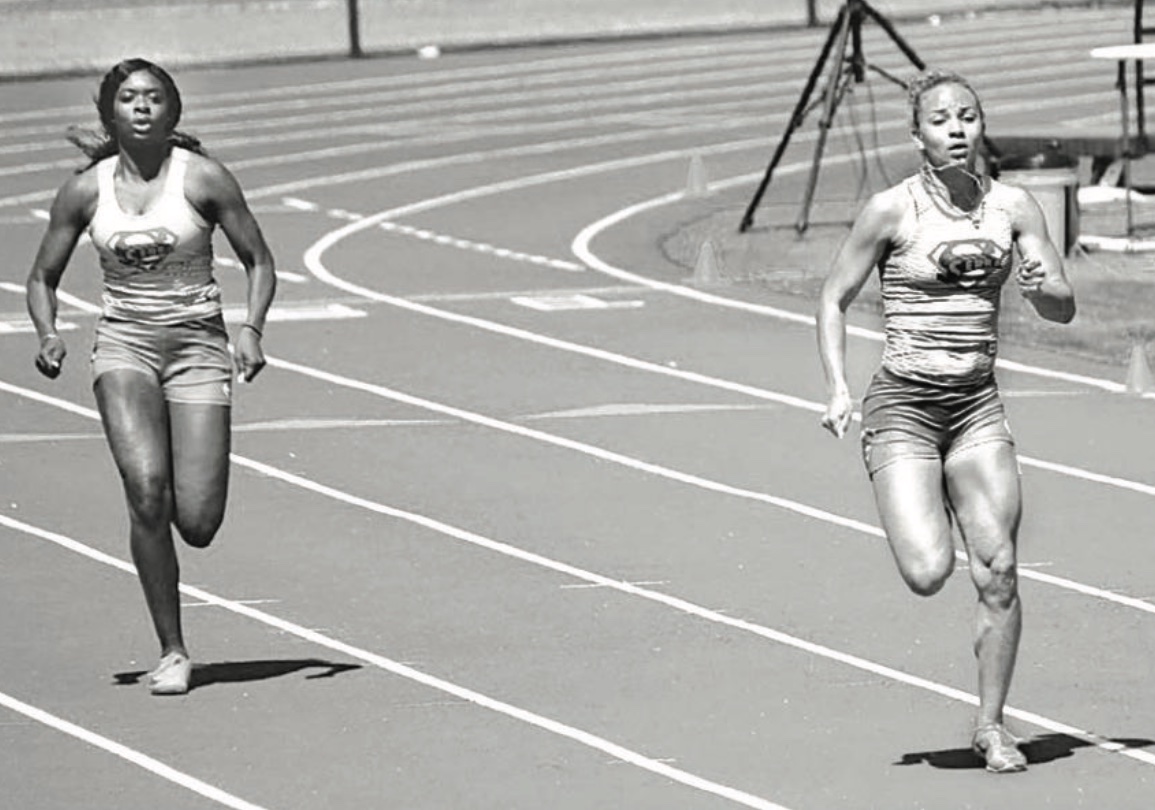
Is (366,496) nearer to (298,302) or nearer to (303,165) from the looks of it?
(298,302)

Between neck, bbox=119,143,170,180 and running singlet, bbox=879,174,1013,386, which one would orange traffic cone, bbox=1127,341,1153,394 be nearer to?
running singlet, bbox=879,174,1013,386

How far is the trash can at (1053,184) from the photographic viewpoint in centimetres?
2319

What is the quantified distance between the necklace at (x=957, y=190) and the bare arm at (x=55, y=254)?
3.00 m

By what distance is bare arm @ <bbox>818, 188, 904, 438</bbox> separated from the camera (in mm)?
9828

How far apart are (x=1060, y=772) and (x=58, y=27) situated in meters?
33.6

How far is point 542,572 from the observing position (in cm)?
1341

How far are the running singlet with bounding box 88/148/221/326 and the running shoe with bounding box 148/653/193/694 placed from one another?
118 cm

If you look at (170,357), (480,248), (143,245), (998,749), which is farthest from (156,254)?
(480,248)

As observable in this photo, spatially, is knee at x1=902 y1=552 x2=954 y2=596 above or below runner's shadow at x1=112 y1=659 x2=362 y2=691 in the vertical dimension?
above

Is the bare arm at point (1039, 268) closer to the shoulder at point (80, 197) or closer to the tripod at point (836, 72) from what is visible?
the shoulder at point (80, 197)

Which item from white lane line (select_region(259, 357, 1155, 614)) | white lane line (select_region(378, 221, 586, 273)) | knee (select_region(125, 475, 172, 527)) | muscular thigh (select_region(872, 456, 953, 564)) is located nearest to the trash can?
white lane line (select_region(378, 221, 586, 273))

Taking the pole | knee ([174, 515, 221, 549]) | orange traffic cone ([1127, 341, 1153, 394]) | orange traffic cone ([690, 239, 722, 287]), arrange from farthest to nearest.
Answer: the pole < orange traffic cone ([690, 239, 722, 287]) < orange traffic cone ([1127, 341, 1153, 394]) < knee ([174, 515, 221, 549])

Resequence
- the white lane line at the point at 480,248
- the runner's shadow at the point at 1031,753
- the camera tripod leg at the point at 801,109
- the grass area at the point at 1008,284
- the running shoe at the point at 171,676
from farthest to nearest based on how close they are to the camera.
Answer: the camera tripod leg at the point at 801,109 → the white lane line at the point at 480,248 → the grass area at the point at 1008,284 → the running shoe at the point at 171,676 → the runner's shadow at the point at 1031,753

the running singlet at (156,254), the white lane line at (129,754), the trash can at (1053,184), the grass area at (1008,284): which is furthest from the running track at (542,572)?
the trash can at (1053,184)
